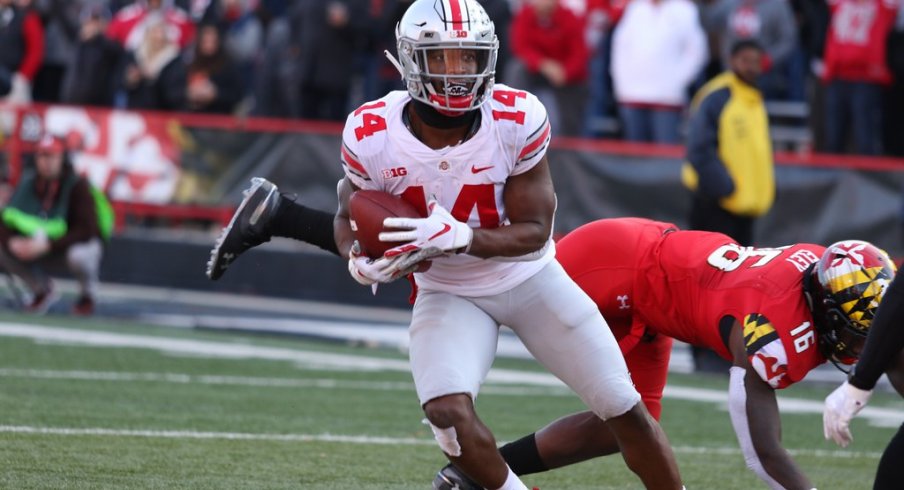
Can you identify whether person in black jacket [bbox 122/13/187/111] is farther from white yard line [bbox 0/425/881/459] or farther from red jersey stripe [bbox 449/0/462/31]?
red jersey stripe [bbox 449/0/462/31]

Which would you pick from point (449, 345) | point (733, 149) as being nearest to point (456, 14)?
point (449, 345)

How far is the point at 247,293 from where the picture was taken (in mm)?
14312

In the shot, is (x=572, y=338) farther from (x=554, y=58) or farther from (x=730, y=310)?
(x=554, y=58)

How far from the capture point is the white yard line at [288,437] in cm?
695

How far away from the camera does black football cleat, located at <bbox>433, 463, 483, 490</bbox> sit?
5844 millimetres

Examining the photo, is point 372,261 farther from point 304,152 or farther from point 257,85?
point 257,85

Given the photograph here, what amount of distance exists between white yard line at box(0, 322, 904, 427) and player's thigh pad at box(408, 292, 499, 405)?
4.09 metres

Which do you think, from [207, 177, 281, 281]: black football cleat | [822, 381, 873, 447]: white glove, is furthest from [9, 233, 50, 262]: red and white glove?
[822, 381, 873, 447]: white glove

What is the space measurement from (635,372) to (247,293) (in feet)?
28.2

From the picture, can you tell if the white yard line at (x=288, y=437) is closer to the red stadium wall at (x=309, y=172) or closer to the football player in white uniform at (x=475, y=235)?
the football player in white uniform at (x=475, y=235)

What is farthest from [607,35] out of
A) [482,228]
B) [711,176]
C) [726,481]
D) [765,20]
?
[482,228]

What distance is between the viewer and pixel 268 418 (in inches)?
307

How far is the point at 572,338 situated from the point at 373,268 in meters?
0.70

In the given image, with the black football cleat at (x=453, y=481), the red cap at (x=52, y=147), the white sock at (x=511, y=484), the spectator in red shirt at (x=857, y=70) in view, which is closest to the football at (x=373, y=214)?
the white sock at (x=511, y=484)
